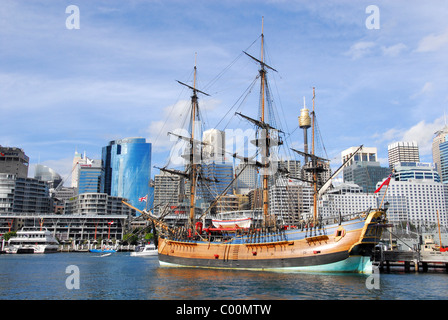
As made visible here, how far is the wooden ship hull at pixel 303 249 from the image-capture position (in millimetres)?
38375

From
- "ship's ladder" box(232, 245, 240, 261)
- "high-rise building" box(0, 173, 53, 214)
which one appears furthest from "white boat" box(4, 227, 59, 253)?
"ship's ladder" box(232, 245, 240, 261)

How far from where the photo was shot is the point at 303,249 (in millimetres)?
40969

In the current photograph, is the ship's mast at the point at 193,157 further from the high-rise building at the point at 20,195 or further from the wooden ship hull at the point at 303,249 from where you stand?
the high-rise building at the point at 20,195

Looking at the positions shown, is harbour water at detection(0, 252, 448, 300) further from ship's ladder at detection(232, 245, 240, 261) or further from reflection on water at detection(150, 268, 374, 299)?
ship's ladder at detection(232, 245, 240, 261)

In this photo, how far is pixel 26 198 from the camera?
624 feet

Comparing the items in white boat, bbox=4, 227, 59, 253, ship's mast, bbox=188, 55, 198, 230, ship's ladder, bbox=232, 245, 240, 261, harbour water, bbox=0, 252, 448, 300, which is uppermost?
ship's mast, bbox=188, 55, 198, 230

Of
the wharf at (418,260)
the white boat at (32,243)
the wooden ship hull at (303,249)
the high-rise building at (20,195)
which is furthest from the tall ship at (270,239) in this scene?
the high-rise building at (20,195)

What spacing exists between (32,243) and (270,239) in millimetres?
101959

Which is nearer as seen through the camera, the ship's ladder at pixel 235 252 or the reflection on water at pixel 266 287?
the reflection on water at pixel 266 287

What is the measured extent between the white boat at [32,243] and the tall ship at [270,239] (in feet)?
230

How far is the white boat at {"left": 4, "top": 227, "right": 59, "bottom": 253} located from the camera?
11256cm

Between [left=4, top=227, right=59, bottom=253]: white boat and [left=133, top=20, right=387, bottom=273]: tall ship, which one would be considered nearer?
[left=133, top=20, right=387, bottom=273]: tall ship

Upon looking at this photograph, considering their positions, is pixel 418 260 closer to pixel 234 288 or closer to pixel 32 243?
pixel 234 288

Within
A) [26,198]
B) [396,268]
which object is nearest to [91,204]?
[26,198]
